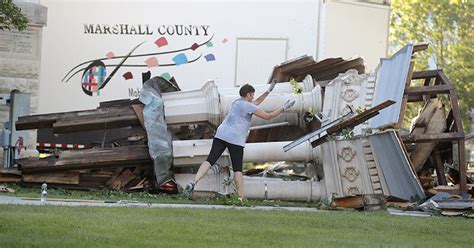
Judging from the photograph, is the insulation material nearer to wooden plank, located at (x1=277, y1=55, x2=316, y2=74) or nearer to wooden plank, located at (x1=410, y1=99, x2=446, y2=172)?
wooden plank, located at (x1=277, y1=55, x2=316, y2=74)

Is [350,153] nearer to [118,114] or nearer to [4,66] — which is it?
[118,114]

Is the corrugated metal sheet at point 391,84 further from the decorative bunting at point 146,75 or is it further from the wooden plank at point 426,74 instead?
the decorative bunting at point 146,75

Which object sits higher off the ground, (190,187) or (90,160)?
(90,160)

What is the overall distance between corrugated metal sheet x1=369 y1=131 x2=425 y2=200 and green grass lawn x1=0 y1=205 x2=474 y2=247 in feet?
7.55

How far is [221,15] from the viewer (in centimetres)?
2069

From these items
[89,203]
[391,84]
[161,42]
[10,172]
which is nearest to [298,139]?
[391,84]

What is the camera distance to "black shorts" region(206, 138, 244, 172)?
15.4m

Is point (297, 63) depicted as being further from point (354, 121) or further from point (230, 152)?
point (230, 152)

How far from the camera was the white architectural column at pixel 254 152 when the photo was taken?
55.7 ft

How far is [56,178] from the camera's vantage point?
56.0 ft

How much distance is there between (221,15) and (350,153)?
5275 millimetres

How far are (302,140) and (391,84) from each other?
1.80 meters

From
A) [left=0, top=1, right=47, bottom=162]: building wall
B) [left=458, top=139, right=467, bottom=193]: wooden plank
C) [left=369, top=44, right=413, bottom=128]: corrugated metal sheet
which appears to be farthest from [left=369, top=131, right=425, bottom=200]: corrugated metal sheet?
[left=0, top=1, right=47, bottom=162]: building wall

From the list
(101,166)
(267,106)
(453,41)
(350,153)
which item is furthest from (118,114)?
(453,41)
